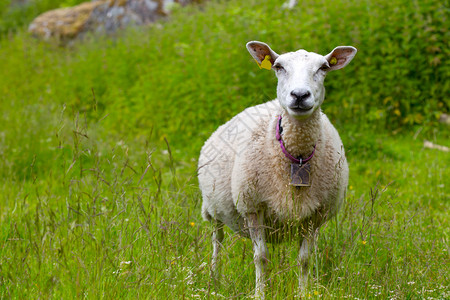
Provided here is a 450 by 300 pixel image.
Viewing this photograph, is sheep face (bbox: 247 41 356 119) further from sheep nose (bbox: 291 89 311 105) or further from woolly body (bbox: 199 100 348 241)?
woolly body (bbox: 199 100 348 241)

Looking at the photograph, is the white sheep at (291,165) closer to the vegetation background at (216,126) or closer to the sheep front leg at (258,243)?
the sheep front leg at (258,243)

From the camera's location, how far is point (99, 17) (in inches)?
501

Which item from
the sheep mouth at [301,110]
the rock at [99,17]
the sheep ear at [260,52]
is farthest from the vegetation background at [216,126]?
the rock at [99,17]

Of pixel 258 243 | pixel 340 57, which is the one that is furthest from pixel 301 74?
pixel 258 243

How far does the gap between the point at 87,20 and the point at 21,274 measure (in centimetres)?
1106

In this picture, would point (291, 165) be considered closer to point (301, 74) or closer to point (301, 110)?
point (301, 110)

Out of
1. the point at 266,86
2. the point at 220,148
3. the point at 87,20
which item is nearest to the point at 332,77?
the point at 266,86

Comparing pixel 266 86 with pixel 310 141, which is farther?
pixel 266 86

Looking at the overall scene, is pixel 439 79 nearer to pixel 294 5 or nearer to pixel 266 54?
pixel 294 5

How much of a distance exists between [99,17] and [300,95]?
10.7m

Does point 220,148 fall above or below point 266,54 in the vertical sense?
below

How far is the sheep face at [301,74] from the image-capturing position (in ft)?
9.94

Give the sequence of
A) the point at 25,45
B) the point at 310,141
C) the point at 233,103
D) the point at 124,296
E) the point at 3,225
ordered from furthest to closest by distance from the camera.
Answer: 1. the point at 25,45
2. the point at 233,103
3. the point at 3,225
4. the point at 310,141
5. the point at 124,296

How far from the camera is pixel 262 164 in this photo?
3.47 meters
